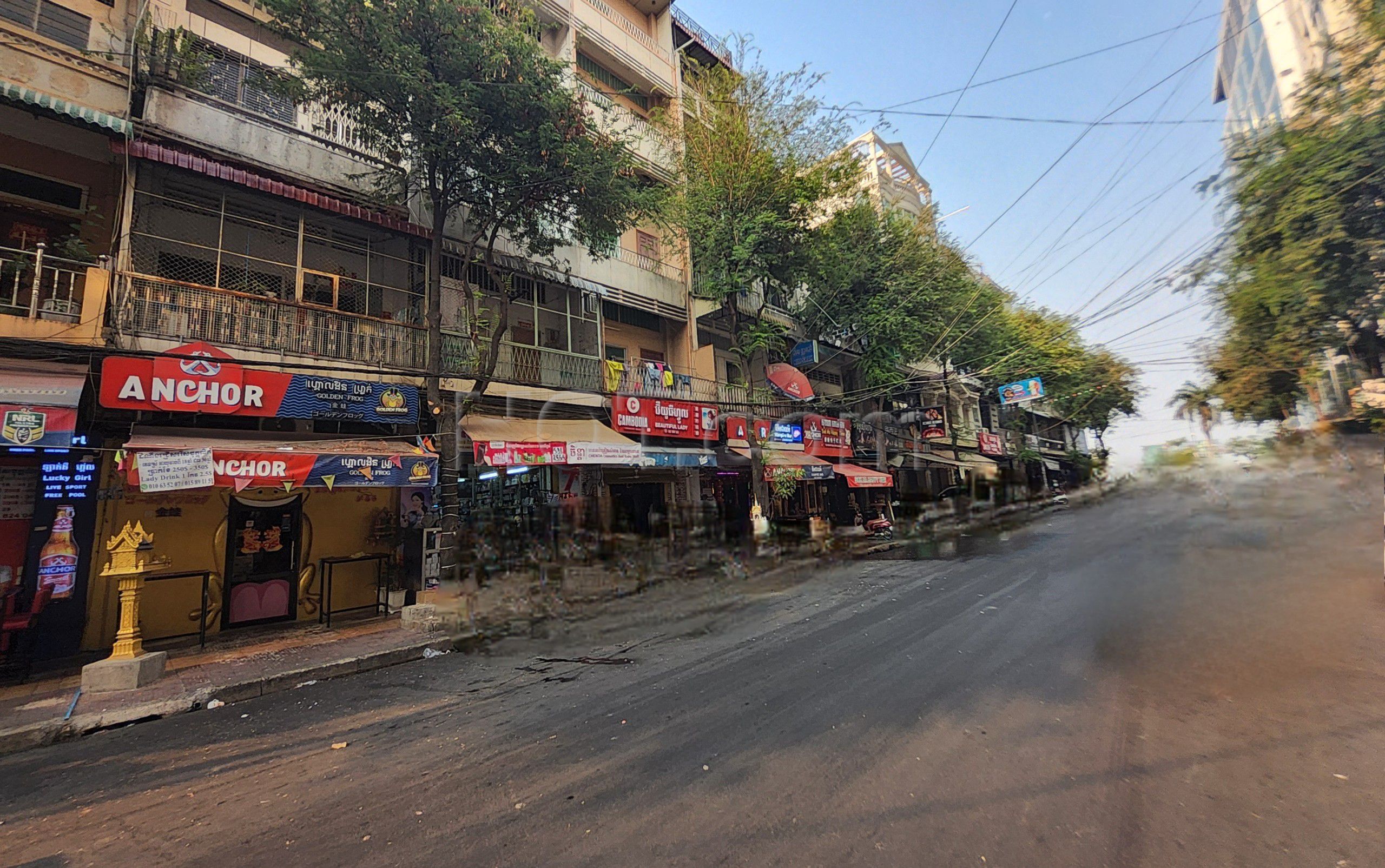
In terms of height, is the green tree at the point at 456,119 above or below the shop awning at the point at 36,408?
above

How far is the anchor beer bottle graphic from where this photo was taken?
23.0ft

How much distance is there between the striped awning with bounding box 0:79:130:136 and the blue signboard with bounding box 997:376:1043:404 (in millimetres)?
32178

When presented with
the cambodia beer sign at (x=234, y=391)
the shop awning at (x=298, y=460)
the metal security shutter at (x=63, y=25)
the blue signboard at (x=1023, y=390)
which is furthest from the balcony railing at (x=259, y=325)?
the blue signboard at (x=1023, y=390)

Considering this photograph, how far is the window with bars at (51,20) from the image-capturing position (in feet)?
27.1

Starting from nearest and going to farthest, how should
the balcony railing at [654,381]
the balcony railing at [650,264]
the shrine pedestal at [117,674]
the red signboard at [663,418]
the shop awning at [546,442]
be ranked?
1. the shrine pedestal at [117,674]
2. the shop awning at [546,442]
3. the red signboard at [663,418]
4. the balcony railing at [654,381]
5. the balcony railing at [650,264]

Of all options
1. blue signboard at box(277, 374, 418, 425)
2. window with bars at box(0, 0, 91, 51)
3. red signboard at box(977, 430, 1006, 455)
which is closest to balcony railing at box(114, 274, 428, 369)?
blue signboard at box(277, 374, 418, 425)

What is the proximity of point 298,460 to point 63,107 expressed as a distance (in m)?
5.66

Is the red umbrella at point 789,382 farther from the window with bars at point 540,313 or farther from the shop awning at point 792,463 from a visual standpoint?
the window with bars at point 540,313

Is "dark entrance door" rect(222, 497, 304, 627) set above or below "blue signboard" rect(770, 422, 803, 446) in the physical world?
below

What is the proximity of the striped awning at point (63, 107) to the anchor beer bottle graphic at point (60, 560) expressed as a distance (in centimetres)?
546

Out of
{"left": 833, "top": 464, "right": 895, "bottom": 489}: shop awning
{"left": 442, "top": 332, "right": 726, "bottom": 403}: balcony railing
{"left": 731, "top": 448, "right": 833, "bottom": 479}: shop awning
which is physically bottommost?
{"left": 833, "top": 464, "right": 895, "bottom": 489}: shop awning

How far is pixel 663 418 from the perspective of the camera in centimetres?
1452

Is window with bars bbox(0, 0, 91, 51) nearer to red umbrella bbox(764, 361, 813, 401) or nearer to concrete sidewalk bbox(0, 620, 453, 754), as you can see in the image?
concrete sidewalk bbox(0, 620, 453, 754)

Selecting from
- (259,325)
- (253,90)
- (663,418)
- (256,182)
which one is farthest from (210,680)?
(253,90)
